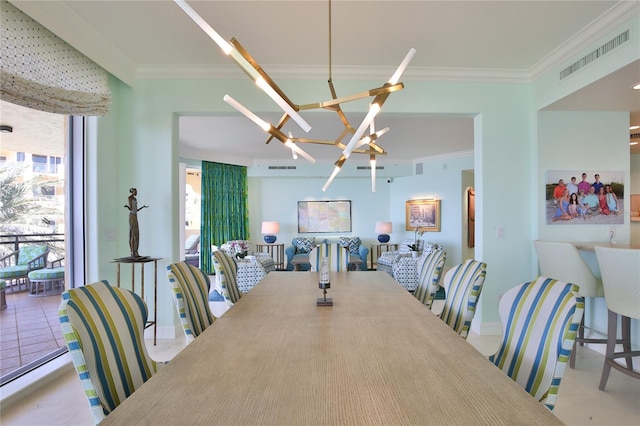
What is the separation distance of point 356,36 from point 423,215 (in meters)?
5.76

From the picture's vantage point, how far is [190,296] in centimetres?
186

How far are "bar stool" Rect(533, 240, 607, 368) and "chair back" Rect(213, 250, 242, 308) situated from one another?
263 centimetres

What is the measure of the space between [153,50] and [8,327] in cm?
288

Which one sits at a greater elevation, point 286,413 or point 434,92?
point 434,92

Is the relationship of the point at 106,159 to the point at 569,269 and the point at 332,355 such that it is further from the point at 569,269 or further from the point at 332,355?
the point at 569,269

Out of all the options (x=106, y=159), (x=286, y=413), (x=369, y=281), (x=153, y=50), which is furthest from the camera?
(x=106, y=159)

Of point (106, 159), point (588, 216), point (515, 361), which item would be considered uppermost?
point (106, 159)

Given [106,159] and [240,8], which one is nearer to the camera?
[240,8]

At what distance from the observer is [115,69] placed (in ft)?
9.69

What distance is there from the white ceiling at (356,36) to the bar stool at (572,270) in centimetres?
139

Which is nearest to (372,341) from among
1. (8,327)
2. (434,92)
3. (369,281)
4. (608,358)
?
(369,281)

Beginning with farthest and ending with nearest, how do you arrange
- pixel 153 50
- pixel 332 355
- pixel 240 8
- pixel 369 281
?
pixel 153 50 < pixel 369 281 < pixel 240 8 < pixel 332 355

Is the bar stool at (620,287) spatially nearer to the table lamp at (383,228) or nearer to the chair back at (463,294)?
the chair back at (463,294)

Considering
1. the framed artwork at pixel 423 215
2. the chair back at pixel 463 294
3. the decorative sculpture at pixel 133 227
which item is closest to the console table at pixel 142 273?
the decorative sculpture at pixel 133 227
